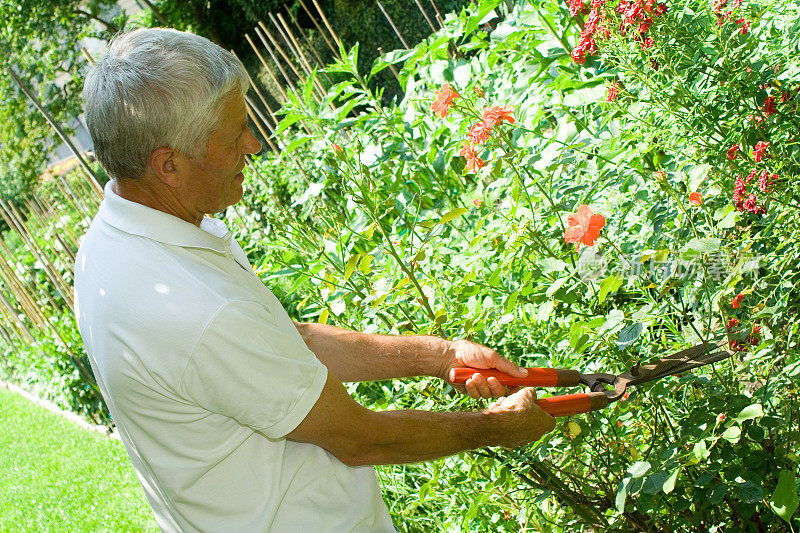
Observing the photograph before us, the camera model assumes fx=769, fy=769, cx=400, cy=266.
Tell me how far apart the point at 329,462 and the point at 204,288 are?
530 mm

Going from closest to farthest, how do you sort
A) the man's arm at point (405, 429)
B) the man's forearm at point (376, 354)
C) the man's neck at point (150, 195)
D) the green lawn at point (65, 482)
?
the man's arm at point (405, 429)
the man's neck at point (150, 195)
the man's forearm at point (376, 354)
the green lawn at point (65, 482)

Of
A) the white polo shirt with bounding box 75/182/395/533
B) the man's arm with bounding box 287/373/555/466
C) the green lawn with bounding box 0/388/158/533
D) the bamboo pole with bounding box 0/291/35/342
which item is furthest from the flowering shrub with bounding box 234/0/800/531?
the bamboo pole with bounding box 0/291/35/342

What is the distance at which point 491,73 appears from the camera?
3.53 meters

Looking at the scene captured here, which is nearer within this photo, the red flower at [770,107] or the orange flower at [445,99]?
the red flower at [770,107]

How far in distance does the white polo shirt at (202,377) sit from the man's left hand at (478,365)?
39cm

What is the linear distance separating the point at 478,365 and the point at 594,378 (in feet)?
1.00

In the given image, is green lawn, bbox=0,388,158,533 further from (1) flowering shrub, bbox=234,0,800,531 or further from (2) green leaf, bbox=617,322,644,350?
(2) green leaf, bbox=617,322,644,350

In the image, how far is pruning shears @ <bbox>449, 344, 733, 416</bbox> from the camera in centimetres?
183

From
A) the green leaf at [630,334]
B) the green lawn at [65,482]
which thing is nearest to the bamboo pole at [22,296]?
the green lawn at [65,482]

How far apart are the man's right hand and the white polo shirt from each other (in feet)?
1.31

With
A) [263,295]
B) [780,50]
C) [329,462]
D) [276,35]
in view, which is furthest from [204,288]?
[276,35]

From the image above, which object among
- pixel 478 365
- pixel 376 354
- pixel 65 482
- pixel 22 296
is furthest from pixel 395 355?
pixel 22 296

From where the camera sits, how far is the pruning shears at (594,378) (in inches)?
72.1

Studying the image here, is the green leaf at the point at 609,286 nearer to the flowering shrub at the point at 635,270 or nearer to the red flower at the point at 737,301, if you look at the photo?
the flowering shrub at the point at 635,270
